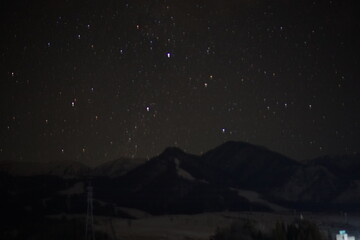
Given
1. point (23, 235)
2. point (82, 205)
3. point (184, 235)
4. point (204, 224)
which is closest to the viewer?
point (23, 235)

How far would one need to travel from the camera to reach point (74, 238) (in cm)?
8562

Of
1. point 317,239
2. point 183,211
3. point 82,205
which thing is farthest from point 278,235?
point 82,205

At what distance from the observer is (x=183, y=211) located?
196 meters

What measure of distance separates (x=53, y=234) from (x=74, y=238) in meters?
7.05

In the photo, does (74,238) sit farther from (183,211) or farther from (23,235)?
(183,211)

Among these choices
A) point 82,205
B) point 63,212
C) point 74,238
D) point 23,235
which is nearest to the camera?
point 74,238

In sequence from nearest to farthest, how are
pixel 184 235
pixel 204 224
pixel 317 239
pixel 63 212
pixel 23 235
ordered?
pixel 317 239 < pixel 23 235 < pixel 184 235 < pixel 204 224 < pixel 63 212

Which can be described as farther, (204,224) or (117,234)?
(204,224)

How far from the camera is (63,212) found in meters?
185

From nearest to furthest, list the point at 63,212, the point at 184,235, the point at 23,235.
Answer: the point at 23,235
the point at 184,235
the point at 63,212

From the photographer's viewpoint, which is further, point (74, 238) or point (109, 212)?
point (109, 212)

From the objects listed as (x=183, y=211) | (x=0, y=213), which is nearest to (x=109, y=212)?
(x=183, y=211)

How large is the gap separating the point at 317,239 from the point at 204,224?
242 feet

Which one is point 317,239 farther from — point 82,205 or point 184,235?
point 82,205
